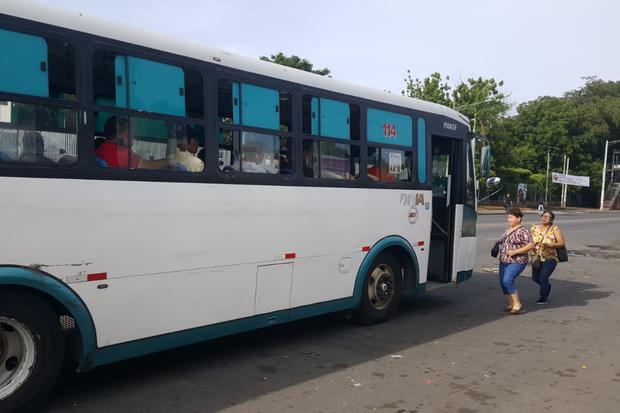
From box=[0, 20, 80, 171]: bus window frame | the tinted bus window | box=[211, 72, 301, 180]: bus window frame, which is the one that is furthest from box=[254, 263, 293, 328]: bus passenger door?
the tinted bus window

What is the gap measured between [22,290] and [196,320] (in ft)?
4.98

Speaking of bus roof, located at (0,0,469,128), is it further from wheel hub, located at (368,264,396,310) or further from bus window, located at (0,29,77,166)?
wheel hub, located at (368,264,396,310)

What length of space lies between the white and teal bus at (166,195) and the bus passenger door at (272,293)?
0.02m

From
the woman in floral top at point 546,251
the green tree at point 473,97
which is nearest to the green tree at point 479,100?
the green tree at point 473,97

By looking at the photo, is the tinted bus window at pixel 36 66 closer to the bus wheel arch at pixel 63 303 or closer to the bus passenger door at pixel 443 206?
the bus wheel arch at pixel 63 303

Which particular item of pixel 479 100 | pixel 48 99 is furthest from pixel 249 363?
→ pixel 479 100

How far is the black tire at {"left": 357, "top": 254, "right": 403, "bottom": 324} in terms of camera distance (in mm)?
6934

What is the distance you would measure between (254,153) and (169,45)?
4.22ft

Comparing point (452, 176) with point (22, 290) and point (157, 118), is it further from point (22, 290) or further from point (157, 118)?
point (22, 290)

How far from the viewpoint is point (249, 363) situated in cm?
543

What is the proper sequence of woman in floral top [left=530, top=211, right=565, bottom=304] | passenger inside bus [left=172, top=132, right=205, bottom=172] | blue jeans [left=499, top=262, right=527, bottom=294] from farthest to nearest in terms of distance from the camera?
woman in floral top [left=530, top=211, right=565, bottom=304] < blue jeans [left=499, top=262, right=527, bottom=294] < passenger inside bus [left=172, top=132, right=205, bottom=172]

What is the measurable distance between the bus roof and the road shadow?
9.62ft

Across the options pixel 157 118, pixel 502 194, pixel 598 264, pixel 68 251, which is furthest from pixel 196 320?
pixel 502 194

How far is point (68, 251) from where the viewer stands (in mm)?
4047
